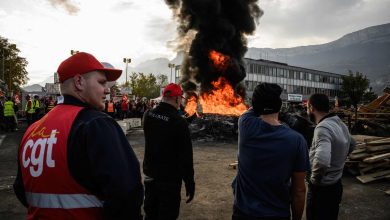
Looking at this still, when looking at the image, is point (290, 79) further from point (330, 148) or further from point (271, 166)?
point (271, 166)

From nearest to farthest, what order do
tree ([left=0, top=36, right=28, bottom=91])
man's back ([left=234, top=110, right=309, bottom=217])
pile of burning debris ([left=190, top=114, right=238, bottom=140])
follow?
man's back ([left=234, top=110, right=309, bottom=217]) → pile of burning debris ([left=190, top=114, right=238, bottom=140]) → tree ([left=0, top=36, right=28, bottom=91])

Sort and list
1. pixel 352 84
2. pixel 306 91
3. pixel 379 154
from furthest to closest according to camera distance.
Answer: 1. pixel 306 91
2. pixel 352 84
3. pixel 379 154

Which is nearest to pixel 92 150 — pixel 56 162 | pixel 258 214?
pixel 56 162

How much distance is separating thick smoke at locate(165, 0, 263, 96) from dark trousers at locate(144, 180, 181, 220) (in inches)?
660

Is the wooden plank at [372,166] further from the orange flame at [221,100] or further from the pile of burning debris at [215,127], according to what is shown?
the orange flame at [221,100]

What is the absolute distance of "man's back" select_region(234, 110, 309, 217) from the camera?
2324 millimetres

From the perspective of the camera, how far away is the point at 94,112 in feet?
5.50

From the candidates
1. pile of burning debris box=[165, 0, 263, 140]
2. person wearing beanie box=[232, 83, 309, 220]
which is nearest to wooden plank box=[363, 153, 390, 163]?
person wearing beanie box=[232, 83, 309, 220]

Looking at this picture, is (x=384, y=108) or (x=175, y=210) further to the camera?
(x=384, y=108)

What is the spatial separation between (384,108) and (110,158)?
2148 centimetres

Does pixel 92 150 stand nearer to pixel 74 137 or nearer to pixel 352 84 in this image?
pixel 74 137

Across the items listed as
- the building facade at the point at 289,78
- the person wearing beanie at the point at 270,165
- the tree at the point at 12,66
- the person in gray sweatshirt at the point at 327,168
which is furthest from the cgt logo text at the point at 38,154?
the tree at the point at 12,66

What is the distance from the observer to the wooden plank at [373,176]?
7.25 m

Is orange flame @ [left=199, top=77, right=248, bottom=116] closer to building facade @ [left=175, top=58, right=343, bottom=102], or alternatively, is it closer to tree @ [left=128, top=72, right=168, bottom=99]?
building facade @ [left=175, top=58, right=343, bottom=102]
